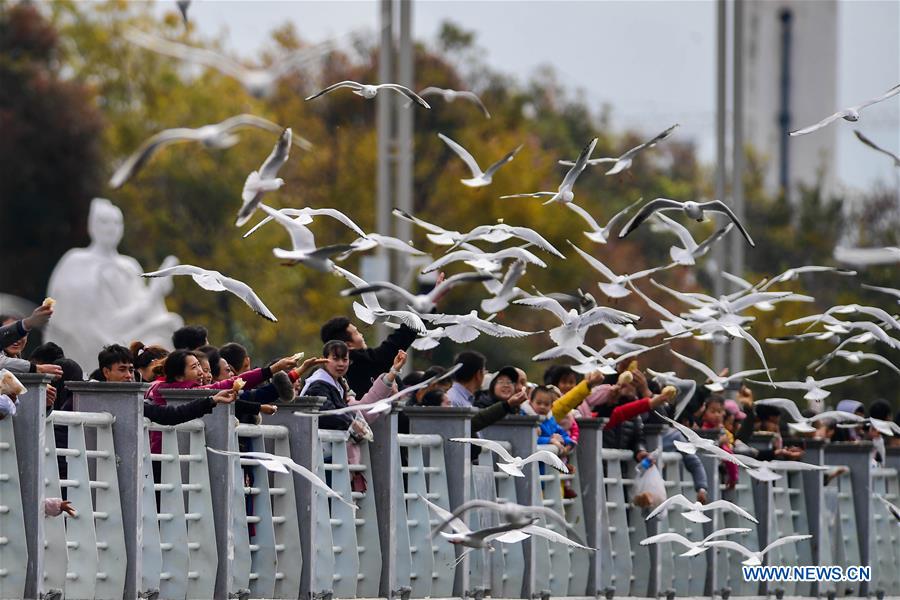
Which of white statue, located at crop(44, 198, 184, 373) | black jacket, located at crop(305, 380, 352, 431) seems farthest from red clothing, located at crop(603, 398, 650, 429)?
white statue, located at crop(44, 198, 184, 373)

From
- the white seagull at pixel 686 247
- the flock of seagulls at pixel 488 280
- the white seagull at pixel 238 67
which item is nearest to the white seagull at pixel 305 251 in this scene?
the flock of seagulls at pixel 488 280

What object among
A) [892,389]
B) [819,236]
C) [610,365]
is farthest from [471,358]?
[819,236]

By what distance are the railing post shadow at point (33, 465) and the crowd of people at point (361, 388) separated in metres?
0.11

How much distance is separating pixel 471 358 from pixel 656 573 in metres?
3.92

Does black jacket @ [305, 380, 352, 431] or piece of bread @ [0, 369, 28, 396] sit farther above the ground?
piece of bread @ [0, 369, 28, 396]

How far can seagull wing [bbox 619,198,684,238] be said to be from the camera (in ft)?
47.4

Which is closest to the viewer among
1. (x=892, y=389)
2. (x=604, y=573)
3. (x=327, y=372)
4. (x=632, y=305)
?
(x=327, y=372)

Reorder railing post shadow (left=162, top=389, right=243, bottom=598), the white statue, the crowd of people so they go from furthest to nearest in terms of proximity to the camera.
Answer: the white statue
railing post shadow (left=162, top=389, right=243, bottom=598)
the crowd of people

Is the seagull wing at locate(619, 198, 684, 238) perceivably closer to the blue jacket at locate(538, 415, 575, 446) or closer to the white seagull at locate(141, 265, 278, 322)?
the white seagull at locate(141, 265, 278, 322)

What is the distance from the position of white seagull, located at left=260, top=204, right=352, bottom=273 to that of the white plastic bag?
5899mm

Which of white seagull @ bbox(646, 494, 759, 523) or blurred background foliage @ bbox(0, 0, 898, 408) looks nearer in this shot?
white seagull @ bbox(646, 494, 759, 523)

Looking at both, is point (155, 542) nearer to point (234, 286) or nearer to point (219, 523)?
point (219, 523)

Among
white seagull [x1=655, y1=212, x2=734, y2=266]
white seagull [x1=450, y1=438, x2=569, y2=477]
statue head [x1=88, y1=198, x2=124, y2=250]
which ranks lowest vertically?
white seagull [x1=450, y1=438, x2=569, y2=477]

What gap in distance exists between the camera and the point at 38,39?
2702 inches
